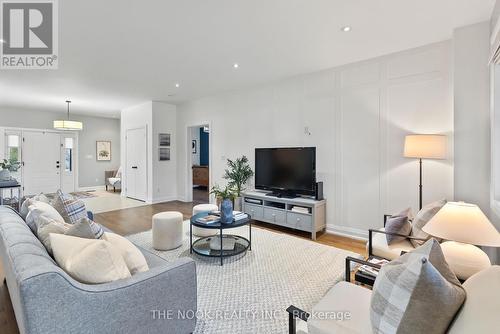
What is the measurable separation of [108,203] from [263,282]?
17.9ft

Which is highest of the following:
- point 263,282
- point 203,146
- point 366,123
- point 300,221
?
point 203,146

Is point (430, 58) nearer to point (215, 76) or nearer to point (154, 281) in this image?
point (215, 76)

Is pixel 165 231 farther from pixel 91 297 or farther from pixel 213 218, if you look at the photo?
pixel 91 297

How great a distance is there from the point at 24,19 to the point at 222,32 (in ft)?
6.66

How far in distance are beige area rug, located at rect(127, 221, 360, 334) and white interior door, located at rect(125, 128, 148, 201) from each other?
3450 millimetres

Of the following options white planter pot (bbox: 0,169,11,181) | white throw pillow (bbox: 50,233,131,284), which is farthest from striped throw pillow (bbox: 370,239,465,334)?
white planter pot (bbox: 0,169,11,181)

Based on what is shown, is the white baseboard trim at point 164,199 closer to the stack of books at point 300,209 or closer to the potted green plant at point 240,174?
the potted green plant at point 240,174

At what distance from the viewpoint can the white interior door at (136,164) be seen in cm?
662

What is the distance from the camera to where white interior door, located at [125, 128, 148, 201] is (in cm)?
662

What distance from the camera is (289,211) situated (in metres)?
3.96

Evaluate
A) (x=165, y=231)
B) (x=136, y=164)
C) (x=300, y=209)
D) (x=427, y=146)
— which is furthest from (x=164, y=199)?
(x=427, y=146)

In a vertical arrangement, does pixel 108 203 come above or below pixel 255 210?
below

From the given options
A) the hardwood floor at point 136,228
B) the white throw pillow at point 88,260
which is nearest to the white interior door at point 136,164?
the hardwood floor at point 136,228

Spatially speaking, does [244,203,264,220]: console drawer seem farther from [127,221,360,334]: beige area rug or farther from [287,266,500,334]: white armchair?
[287,266,500,334]: white armchair
